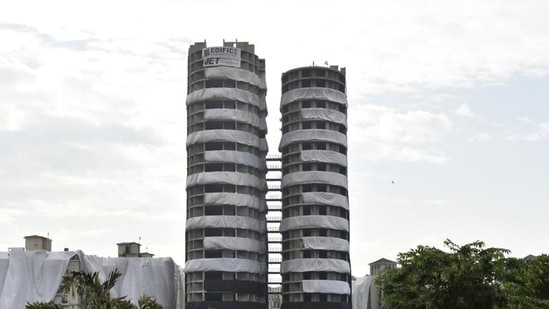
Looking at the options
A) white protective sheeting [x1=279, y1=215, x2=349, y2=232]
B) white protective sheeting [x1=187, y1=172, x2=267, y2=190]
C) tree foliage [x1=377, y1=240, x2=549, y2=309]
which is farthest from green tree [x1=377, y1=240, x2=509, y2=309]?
white protective sheeting [x1=279, y1=215, x2=349, y2=232]

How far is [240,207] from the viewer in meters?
191

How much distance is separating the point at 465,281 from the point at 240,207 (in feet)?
395

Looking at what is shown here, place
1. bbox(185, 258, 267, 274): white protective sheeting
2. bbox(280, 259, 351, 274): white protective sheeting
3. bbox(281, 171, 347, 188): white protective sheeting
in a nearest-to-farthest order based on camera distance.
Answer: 1. bbox(185, 258, 267, 274): white protective sheeting
2. bbox(280, 259, 351, 274): white protective sheeting
3. bbox(281, 171, 347, 188): white protective sheeting

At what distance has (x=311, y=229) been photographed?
19650 centimetres

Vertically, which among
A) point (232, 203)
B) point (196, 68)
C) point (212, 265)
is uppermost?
point (196, 68)

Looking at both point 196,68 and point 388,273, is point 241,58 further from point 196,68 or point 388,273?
point 388,273

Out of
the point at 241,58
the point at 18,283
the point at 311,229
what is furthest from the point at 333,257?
the point at 18,283

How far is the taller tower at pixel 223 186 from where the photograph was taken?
18712 cm

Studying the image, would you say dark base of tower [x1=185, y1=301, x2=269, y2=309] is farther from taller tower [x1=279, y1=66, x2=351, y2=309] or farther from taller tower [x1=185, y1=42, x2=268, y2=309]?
taller tower [x1=279, y1=66, x2=351, y2=309]

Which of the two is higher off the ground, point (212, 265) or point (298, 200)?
point (298, 200)

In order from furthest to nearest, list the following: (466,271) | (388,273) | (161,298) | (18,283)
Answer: (161,298) → (18,283) → (388,273) → (466,271)

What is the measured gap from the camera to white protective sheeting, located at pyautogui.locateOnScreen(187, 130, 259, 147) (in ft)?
626

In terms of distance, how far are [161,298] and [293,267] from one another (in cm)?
2600

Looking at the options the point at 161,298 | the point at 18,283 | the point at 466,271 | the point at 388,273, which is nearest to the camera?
the point at 466,271
